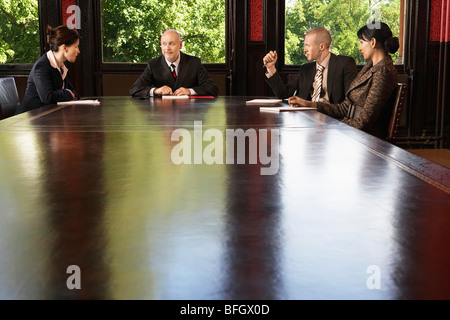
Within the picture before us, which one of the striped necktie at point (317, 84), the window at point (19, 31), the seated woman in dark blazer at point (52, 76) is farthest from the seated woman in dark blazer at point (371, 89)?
the window at point (19, 31)

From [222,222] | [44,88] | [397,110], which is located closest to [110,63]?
[44,88]

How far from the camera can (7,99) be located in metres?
4.08

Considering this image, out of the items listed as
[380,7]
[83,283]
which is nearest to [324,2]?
[380,7]

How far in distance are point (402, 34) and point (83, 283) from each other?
6633mm

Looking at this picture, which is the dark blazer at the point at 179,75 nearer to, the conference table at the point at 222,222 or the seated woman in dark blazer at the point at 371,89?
the seated woman in dark blazer at the point at 371,89

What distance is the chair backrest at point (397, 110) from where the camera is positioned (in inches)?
124

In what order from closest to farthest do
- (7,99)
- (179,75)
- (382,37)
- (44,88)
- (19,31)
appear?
(382,37) → (44,88) → (7,99) → (179,75) → (19,31)

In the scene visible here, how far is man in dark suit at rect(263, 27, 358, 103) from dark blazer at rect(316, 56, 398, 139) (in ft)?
1.52

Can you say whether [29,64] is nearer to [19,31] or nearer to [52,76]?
[19,31]

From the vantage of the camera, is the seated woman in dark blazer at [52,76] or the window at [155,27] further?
the window at [155,27]

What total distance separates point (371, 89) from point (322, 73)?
851 mm

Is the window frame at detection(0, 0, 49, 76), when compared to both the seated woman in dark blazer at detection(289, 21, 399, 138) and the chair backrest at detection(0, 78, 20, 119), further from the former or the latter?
the seated woman in dark blazer at detection(289, 21, 399, 138)

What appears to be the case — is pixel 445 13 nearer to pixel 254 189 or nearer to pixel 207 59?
pixel 207 59

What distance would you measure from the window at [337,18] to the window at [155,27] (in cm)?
82
